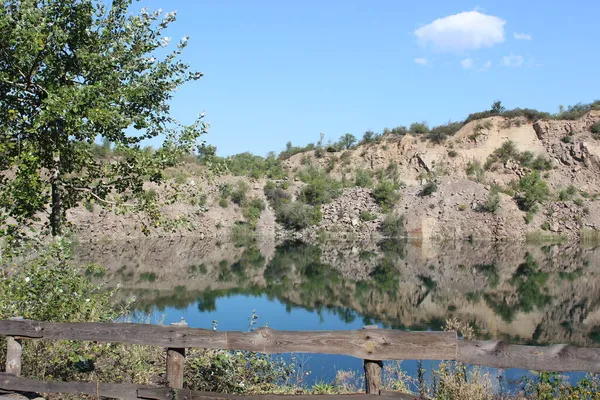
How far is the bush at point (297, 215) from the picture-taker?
53219 mm

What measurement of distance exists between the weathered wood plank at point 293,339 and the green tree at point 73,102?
98.4 inches

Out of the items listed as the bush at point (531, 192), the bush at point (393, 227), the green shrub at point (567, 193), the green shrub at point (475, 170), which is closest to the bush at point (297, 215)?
the bush at point (393, 227)

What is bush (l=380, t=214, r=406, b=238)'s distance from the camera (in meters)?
52.0

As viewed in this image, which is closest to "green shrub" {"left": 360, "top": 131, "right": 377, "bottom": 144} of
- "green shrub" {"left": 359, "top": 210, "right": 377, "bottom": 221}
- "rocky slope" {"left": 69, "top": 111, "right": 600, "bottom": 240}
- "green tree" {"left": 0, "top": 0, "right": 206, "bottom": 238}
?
"rocky slope" {"left": 69, "top": 111, "right": 600, "bottom": 240}

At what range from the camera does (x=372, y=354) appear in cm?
576

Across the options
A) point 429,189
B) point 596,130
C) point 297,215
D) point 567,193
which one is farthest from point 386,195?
point 596,130

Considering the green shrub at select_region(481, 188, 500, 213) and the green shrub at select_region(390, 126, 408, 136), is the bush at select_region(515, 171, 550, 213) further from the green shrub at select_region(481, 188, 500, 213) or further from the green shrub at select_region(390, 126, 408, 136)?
the green shrub at select_region(390, 126, 408, 136)

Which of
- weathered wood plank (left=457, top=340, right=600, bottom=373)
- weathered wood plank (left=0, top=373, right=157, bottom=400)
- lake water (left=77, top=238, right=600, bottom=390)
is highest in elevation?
weathered wood plank (left=457, top=340, right=600, bottom=373)

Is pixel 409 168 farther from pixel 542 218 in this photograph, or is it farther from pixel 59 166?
pixel 59 166

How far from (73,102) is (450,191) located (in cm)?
5113

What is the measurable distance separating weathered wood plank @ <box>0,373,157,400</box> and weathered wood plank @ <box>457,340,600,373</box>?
11.3 ft

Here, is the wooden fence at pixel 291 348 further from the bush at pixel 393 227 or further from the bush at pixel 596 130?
the bush at pixel 596 130

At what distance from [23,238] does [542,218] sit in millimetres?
50967

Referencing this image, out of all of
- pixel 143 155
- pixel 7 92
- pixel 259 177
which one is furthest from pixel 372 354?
pixel 259 177
